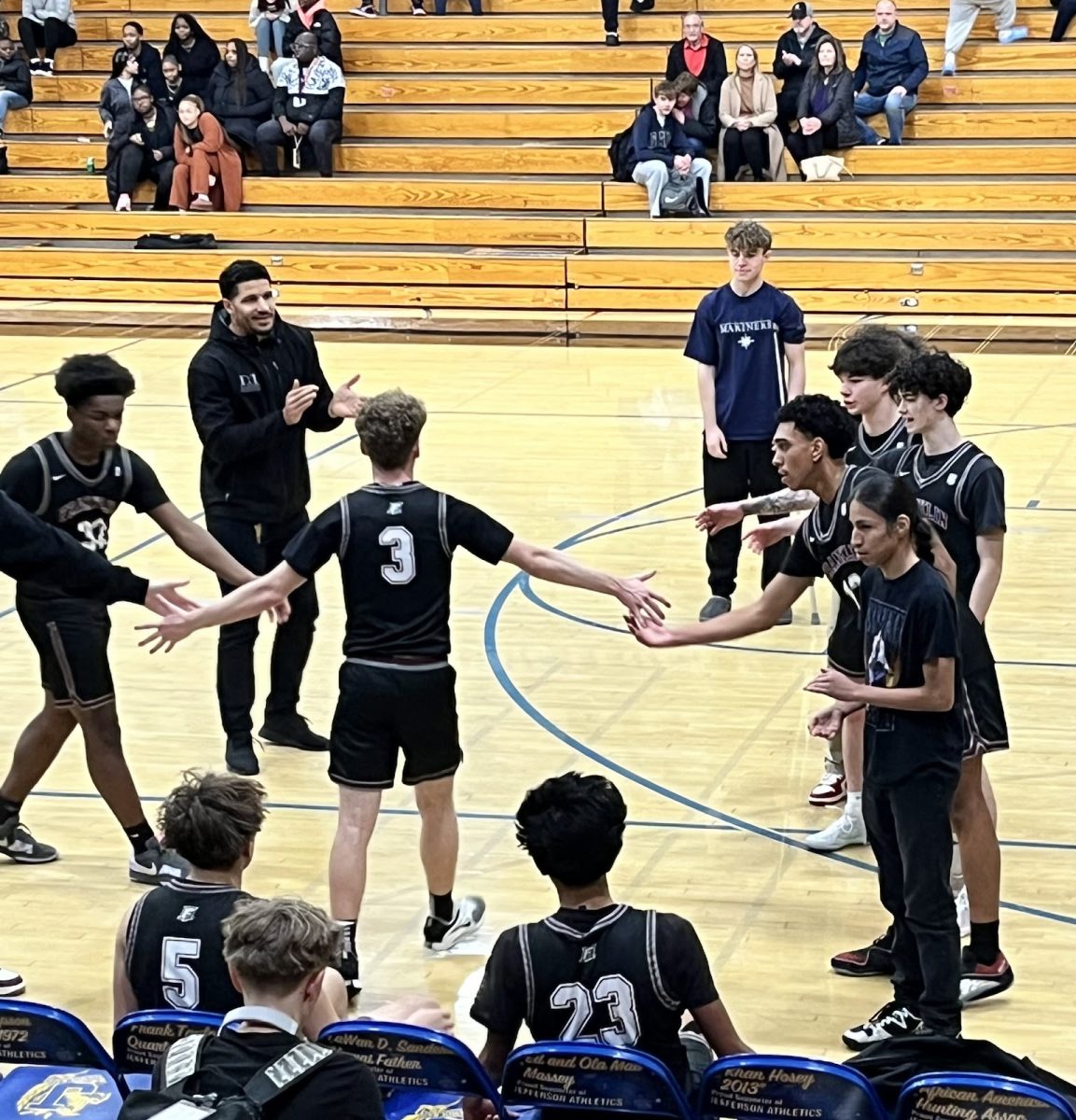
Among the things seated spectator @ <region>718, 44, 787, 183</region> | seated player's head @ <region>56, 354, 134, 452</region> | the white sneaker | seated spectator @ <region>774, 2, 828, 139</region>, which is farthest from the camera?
seated spectator @ <region>774, 2, 828, 139</region>

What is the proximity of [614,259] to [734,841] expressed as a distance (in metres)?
13.1

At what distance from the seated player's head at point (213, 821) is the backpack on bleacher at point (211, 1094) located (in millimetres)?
943

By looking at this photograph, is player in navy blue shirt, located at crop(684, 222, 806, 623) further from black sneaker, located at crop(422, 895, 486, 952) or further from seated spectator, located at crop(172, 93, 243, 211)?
seated spectator, located at crop(172, 93, 243, 211)

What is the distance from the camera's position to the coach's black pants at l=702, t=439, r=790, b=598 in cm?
991

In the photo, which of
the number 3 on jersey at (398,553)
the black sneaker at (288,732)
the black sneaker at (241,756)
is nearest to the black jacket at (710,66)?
the black sneaker at (288,732)

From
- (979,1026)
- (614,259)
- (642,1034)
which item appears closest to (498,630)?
(979,1026)

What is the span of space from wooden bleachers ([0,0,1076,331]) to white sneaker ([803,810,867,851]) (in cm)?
1248

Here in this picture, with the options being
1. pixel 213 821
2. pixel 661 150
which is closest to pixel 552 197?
pixel 661 150

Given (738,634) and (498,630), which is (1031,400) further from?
(738,634)

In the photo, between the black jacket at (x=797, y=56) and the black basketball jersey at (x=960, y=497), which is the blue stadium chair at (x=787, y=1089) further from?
the black jacket at (x=797, y=56)

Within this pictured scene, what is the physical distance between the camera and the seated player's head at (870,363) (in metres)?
6.65

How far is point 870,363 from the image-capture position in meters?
6.65

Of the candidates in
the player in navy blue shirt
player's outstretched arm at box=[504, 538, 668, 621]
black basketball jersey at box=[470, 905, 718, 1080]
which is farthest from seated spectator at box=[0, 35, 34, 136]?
black basketball jersey at box=[470, 905, 718, 1080]

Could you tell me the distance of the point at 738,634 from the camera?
20.1 ft
